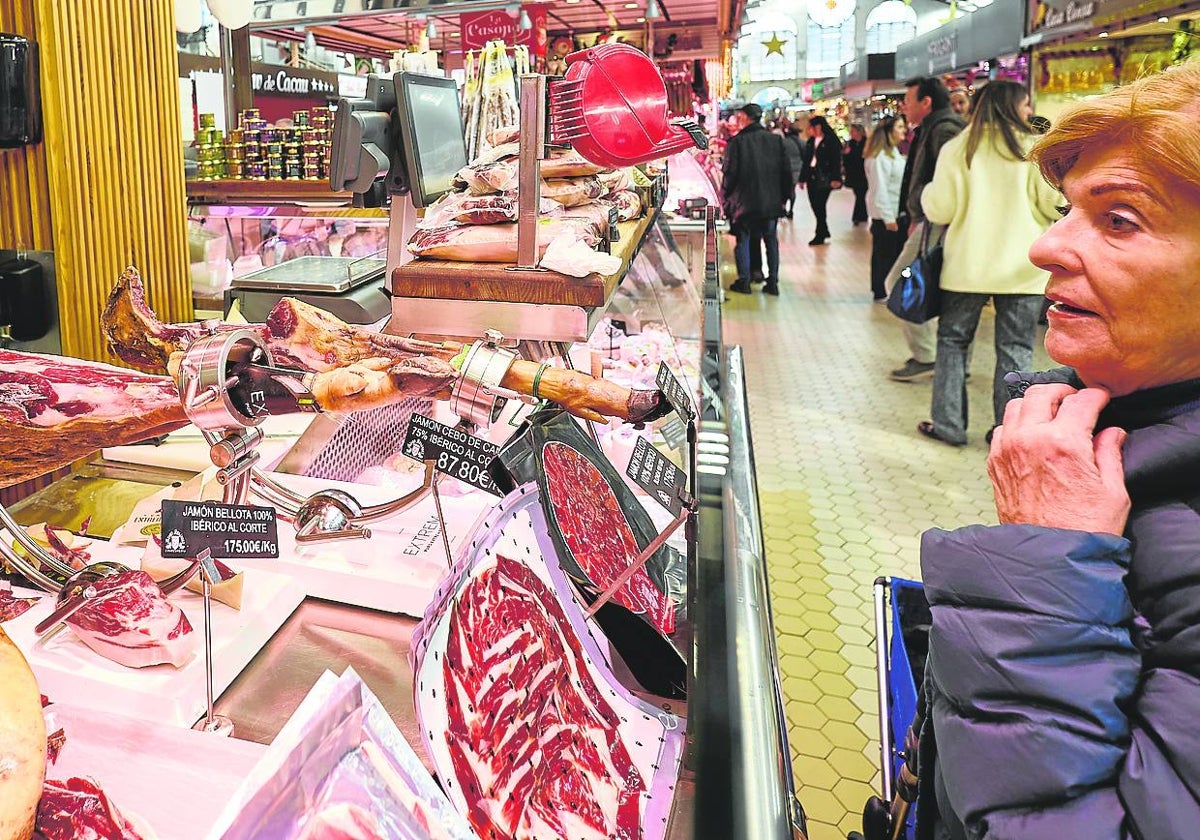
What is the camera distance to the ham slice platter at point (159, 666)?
1.19 metres

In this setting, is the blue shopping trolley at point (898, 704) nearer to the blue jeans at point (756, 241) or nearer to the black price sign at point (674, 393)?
the black price sign at point (674, 393)

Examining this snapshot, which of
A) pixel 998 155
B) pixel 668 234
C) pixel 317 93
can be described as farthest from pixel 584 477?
pixel 317 93

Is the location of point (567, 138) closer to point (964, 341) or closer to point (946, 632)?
point (946, 632)

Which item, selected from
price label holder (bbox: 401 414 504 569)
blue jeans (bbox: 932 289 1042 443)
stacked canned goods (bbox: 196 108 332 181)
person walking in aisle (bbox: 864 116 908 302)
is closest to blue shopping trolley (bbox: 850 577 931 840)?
price label holder (bbox: 401 414 504 569)

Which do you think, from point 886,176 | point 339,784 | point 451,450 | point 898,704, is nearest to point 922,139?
point 886,176

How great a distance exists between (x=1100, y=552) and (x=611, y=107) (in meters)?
1.20

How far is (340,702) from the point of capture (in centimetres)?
67

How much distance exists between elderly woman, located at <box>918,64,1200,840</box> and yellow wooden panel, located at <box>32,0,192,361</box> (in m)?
2.25

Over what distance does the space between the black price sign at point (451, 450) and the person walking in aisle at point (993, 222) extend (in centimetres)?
385

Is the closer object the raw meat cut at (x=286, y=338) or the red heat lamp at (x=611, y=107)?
the raw meat cut at (x=286, y=338)

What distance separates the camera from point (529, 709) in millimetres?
1036

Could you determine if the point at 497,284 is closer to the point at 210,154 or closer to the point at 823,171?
the point at 210,154

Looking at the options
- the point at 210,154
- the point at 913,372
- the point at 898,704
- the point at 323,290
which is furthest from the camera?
the point at 913,372

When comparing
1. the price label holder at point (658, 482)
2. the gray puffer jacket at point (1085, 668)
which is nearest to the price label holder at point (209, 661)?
the price label holder at point (658, 482)
